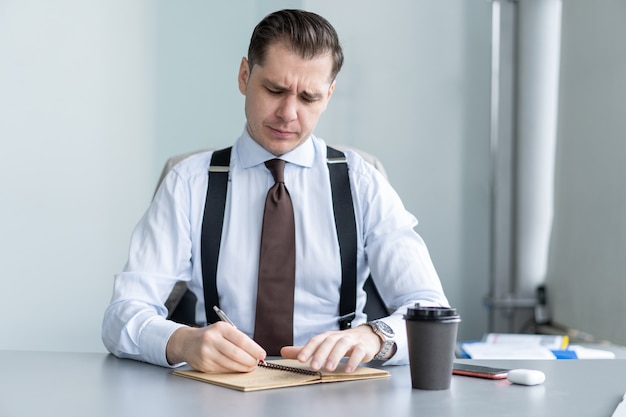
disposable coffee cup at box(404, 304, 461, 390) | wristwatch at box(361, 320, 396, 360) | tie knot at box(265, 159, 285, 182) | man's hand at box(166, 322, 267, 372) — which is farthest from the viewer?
tie knot at box(265, 159, 285, 182)

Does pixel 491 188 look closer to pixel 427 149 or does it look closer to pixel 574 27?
pixel 427 149

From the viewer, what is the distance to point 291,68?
1772mm

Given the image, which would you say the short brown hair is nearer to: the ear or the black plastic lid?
the ear

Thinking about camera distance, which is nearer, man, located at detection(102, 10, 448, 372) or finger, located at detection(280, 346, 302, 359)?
finger, located at detection(280, 346, 302, 359)

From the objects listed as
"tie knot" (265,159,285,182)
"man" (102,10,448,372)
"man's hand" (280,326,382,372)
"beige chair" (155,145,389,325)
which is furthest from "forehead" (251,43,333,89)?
"man's hand" (280,326,382,372)

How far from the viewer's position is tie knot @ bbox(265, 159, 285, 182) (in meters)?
1.89

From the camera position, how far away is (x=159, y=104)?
3.33 metres

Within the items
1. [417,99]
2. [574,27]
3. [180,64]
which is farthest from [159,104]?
[574,27]

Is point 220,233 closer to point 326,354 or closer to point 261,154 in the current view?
point 261,154

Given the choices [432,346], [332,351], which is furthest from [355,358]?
[432,346]

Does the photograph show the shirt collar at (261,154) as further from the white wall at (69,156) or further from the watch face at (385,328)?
the white wall at (69,156)

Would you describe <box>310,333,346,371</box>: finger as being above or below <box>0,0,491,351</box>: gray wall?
below

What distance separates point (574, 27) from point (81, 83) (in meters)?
1.95

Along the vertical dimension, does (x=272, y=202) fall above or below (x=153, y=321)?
above
